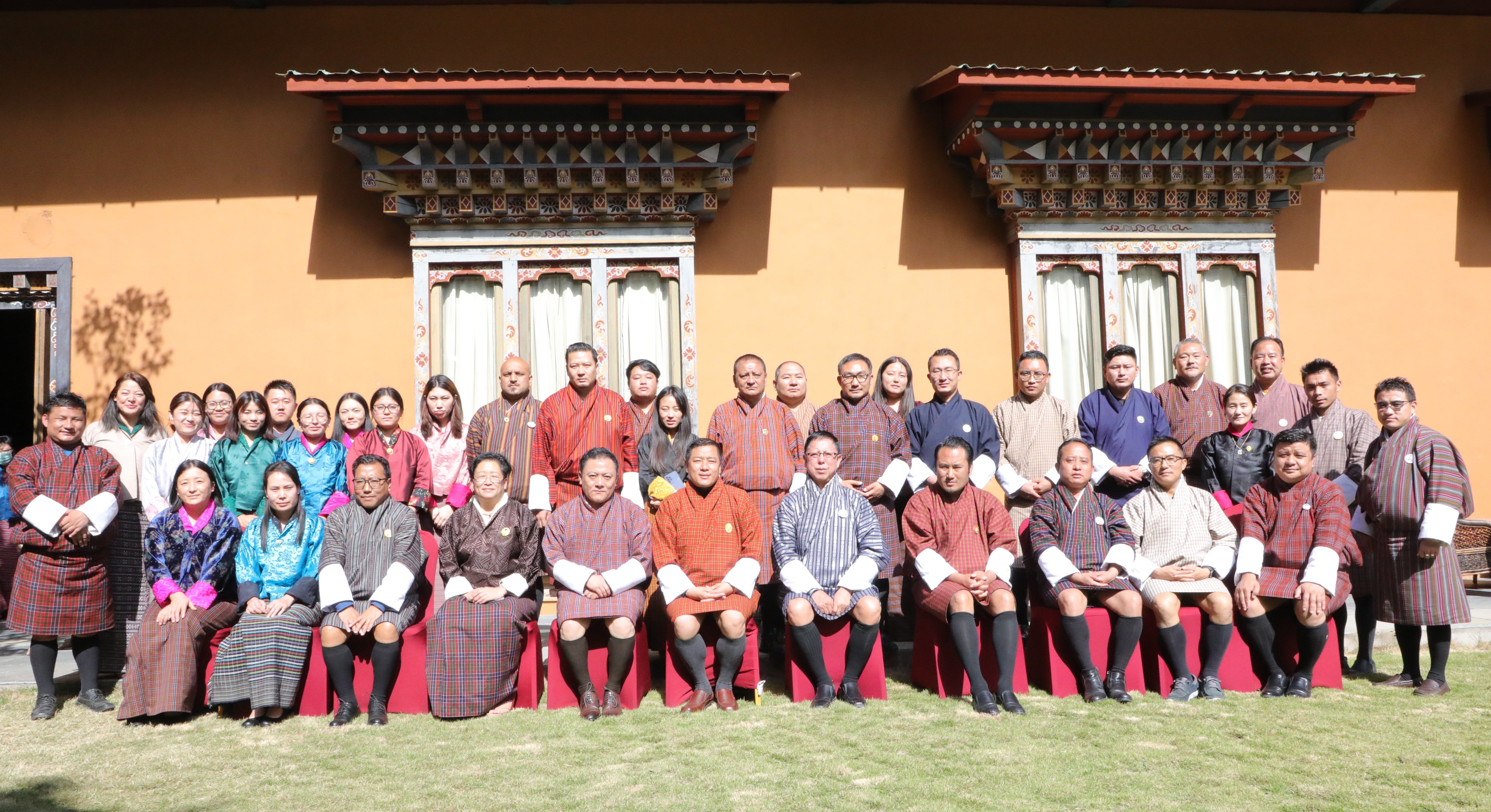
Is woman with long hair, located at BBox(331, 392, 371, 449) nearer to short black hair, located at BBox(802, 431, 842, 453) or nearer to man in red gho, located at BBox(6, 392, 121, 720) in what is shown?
man in red gho, located at BBox(6, 392, 121, 720)

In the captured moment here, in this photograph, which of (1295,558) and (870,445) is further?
(870,445)

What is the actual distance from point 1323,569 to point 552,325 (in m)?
4.63

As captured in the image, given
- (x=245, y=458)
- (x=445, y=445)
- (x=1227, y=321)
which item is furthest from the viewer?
(x=1227, y=321)

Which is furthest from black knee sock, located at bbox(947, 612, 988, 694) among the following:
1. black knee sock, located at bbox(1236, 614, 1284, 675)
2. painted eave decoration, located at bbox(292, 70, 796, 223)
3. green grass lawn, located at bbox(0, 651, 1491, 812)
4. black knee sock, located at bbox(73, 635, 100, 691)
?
black knee sock, located at bbox(73, 635, 100, 691)

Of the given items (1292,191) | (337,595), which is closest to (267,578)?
(337,595)

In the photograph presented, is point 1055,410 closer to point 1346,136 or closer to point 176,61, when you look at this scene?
point 1346,136

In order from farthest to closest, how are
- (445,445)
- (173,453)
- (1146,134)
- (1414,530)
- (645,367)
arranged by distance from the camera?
(1146,134) < (445,445) < (645,367) < (173,453) < (1414,530)

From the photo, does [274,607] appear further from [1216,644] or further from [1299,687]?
[1299,687]

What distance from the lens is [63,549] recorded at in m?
4.92

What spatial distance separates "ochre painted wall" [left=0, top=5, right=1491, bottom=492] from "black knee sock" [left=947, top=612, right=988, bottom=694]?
8.88 feet

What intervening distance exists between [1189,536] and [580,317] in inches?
154

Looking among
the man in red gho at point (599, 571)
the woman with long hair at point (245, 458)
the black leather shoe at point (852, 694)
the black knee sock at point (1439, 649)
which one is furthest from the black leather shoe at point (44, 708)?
the black knee sock at point (1439, 649)

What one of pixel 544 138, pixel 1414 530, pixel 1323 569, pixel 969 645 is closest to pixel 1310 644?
pixel 1323 569

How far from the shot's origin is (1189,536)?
16.5 ft
